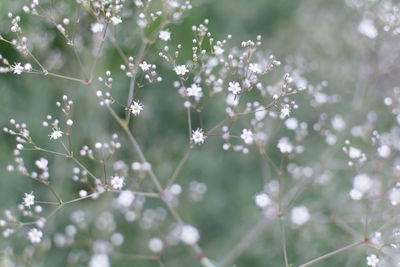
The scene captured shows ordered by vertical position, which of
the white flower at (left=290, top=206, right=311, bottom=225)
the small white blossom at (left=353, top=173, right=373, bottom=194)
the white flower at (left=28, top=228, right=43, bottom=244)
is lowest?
the white flower at (left=28, top=228, right=43, bottom=244)

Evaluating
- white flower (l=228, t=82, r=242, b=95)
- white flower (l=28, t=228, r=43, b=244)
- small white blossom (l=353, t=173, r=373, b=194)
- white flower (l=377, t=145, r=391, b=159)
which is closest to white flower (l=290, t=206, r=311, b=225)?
→ small white blossom (l=353, t=173, r=373, b=194)

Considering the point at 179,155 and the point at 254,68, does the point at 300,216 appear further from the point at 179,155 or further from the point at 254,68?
the point at 254,68

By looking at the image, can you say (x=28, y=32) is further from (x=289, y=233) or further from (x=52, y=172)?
(x=289, y=233)

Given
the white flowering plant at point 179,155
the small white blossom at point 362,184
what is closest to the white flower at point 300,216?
the white flowering plant at point 179,155

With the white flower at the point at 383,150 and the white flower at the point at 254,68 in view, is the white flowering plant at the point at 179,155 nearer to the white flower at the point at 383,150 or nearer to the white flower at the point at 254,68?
the white flower at the point at 383,150

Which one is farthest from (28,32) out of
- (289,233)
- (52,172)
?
(289,233)

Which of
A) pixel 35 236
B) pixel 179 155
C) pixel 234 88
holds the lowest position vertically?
pixel 35 236

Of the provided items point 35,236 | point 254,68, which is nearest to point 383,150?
point 254,68

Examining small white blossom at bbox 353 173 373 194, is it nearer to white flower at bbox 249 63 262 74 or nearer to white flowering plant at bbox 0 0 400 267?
white flowering plant at bbox 0 0 400 267
